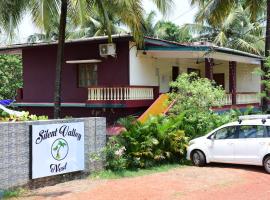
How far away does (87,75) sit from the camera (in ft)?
82.0

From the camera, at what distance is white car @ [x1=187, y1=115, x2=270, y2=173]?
13.8 m

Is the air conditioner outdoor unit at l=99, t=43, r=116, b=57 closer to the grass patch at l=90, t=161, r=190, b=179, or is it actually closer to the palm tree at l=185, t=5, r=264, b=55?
the grass patch at l=90, t=161, r=190, b=179

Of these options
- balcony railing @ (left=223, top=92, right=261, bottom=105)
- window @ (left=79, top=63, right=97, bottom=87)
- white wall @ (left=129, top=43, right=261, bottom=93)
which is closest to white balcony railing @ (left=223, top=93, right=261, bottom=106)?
balcony railing @ (left=223, top=92, right=261, bottom=105)

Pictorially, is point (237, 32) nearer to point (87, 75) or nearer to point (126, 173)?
point (87, 75)

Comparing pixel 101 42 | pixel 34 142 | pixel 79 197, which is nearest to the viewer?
pixel 79 197

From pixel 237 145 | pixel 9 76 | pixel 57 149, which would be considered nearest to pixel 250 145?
pixel 237 145

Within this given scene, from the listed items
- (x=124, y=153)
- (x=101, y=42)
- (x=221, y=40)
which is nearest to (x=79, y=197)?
(x=124, y=153)

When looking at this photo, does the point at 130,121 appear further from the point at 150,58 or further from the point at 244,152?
the point at 150,58

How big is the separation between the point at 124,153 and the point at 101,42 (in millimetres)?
10736

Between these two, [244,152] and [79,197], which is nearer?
[79,197]

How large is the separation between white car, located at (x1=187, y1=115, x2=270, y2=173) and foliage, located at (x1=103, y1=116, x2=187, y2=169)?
55cm

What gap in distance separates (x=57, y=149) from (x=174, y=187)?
116 inches

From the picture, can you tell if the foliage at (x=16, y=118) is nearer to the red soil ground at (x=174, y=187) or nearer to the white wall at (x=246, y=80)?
the red soil ground at (x=174, y=187)

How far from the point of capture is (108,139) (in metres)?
14.3
